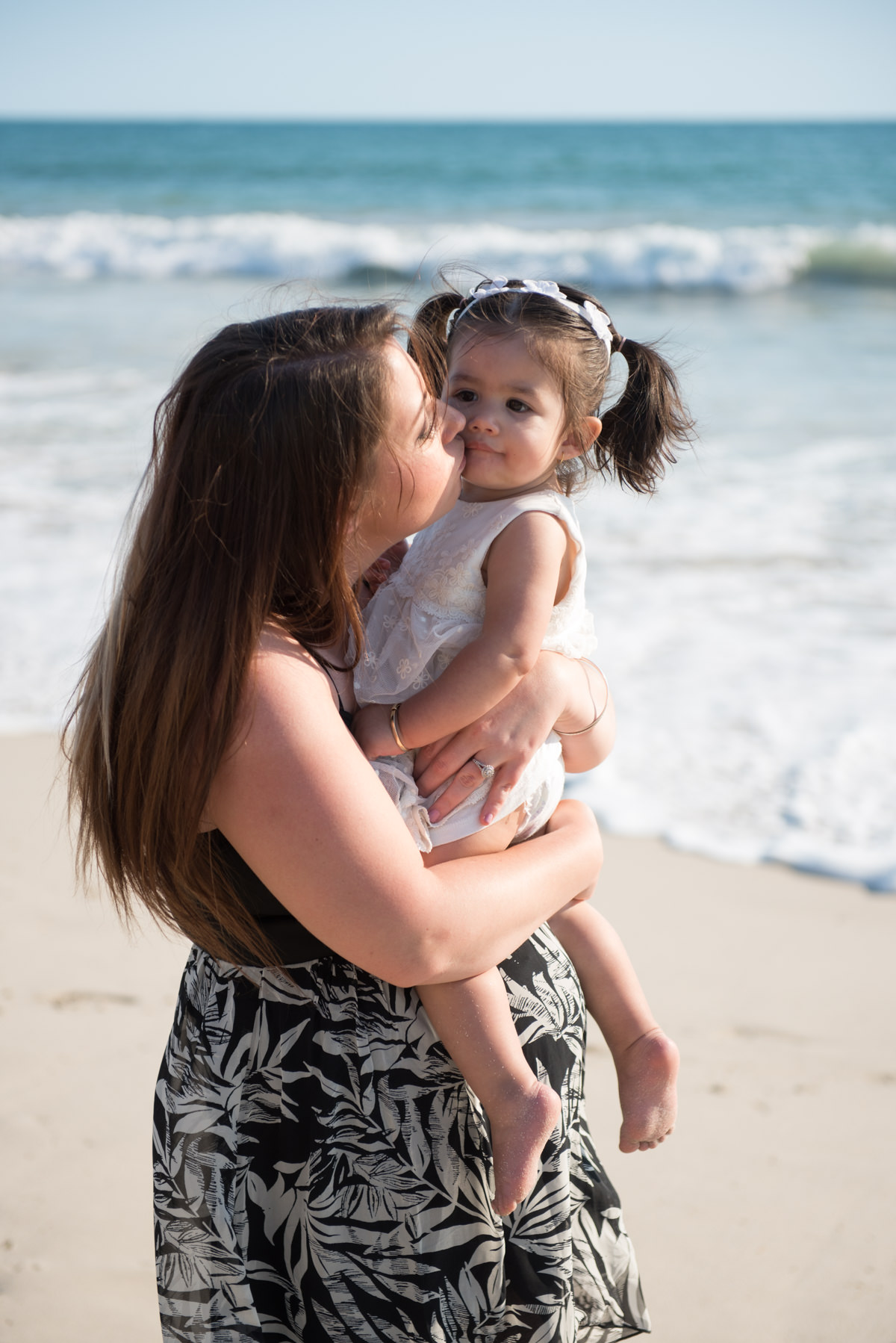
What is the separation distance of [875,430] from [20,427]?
626 cm

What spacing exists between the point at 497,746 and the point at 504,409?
0.55m

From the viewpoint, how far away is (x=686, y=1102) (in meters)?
2.69

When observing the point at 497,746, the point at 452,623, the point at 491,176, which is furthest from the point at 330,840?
the point at 491,176

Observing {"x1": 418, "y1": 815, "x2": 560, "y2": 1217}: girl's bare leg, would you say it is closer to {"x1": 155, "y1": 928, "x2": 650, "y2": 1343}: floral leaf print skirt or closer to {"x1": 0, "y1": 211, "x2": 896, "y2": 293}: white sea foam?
{"x1": 155, "y1": 928, "x2": 650, "y2": 1343}: floral leaf print skirt

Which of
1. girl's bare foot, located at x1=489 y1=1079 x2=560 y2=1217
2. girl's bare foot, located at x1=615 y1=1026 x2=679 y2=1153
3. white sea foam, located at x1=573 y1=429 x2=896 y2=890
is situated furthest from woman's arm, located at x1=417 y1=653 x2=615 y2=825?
white sea foam, located at x1=573 y1=429 x2=896 y2=890

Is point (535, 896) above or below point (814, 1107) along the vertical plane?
above

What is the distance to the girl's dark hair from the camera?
5.82 ft

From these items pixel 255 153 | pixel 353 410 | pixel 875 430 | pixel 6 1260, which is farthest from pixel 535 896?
pixel 255 153

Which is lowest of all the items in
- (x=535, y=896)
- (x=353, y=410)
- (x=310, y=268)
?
(x=310, y=268)

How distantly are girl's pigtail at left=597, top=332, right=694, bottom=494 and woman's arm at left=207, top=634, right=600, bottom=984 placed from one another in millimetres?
857

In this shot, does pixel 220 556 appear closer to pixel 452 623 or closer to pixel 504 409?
pixel 452 623

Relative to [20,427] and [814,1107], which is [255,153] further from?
[814,1107]

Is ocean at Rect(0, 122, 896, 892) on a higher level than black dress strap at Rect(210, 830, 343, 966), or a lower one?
lower

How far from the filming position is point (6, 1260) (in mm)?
2248
